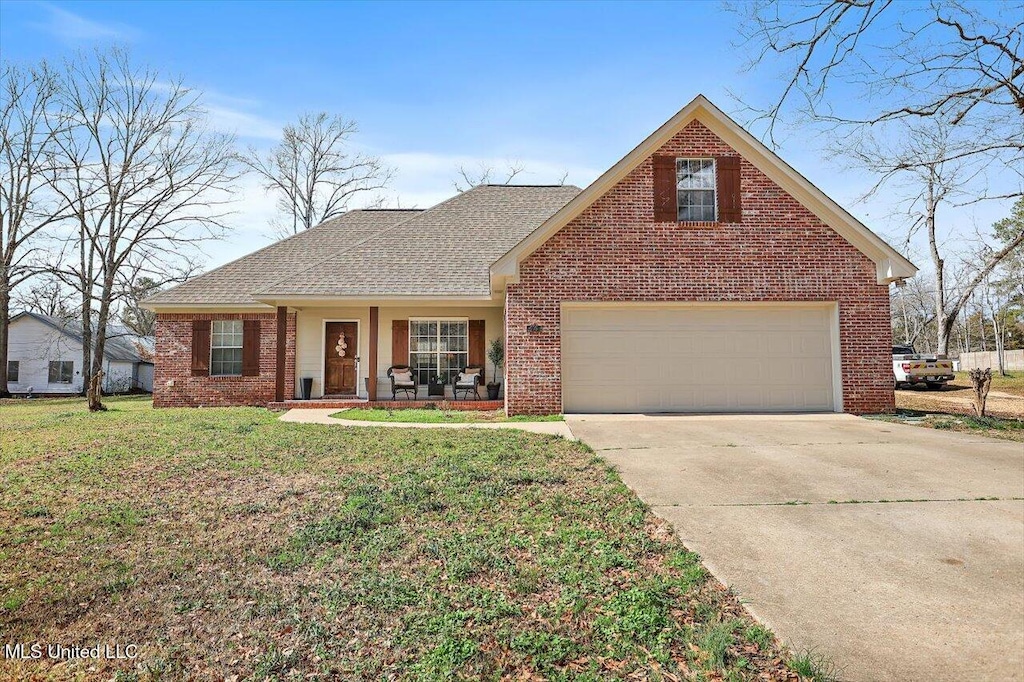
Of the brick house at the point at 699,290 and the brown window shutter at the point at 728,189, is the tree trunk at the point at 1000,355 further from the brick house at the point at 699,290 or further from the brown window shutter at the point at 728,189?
the brown window shutter at the point at 728,189

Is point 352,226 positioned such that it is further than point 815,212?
Yes

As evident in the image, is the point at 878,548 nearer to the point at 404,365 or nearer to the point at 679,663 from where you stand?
the point at 679,663

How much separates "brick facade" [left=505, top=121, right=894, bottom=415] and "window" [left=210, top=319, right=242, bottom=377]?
334 inches

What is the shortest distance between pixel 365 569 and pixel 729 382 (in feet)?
31.0

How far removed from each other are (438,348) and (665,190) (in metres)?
6.96

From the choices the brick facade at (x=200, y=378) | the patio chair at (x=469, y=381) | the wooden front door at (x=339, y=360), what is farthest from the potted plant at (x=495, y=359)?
the brick facade at (x=200, y=378)

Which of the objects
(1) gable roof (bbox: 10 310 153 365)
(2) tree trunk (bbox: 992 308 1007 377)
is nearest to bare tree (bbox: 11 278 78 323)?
(1) gable roof (bbox: 10 310 153 365)

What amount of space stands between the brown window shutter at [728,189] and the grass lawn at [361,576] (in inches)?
285

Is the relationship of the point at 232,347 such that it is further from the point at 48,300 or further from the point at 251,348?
the point at 48,300

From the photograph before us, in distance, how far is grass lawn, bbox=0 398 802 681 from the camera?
2.80 metres

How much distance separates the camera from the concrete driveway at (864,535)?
2871mm

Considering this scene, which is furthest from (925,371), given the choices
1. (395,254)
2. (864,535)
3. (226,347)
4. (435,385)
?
(226,347)

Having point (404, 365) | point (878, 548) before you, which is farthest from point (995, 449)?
point (404, 365)

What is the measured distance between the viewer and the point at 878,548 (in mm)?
4055
